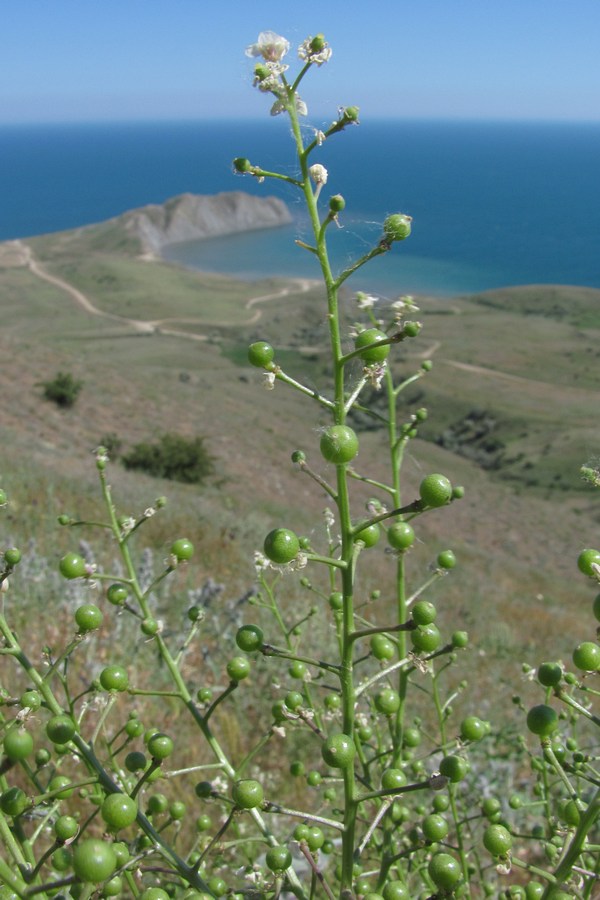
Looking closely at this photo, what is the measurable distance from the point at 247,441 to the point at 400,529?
3086cm

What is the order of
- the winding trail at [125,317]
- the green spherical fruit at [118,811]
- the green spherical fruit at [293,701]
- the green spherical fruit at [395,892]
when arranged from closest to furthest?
the green spherical fruit at [118,811]
the green spherical fruit at [395,892]
the green spherical fruit at [293,701]
the winding trail at [125,317]

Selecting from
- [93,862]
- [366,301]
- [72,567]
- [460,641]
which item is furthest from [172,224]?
[93,862]

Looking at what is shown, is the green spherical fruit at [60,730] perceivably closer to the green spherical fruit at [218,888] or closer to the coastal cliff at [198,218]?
the green spherical fruit at [218,888]

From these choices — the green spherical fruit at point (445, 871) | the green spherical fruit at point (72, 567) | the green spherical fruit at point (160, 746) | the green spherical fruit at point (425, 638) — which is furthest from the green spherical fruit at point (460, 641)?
the green spherical fruit at point (72, 567)

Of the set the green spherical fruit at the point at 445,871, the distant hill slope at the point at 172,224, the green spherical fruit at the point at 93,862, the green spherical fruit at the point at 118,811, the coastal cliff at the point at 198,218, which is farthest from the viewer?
the coastal cliff at the point at 198,218

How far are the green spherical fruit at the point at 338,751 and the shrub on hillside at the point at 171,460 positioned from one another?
21.7 metres

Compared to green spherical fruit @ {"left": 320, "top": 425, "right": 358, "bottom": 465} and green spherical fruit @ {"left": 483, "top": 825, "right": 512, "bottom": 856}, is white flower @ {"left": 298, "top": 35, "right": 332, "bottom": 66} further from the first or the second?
green spherical fruit @ {"left": 483, "top": 825, "right": 512, "bottom": 856}

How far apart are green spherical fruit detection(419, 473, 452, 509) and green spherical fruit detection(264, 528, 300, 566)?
29 centimetres

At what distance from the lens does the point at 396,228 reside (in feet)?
5.33

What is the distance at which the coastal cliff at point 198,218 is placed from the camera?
138 metres

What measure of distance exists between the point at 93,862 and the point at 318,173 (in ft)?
4.72

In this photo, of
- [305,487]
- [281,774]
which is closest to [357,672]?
[281,774]

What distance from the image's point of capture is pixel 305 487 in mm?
29172

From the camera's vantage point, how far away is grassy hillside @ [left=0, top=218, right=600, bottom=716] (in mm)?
13072
